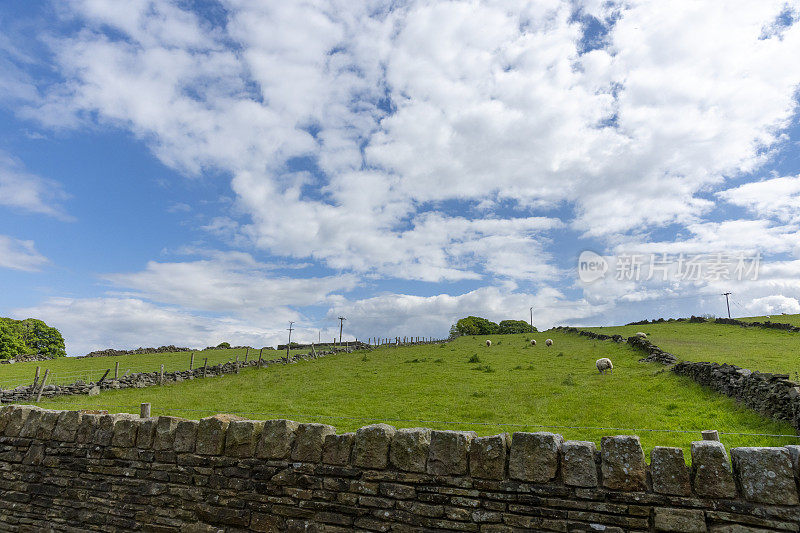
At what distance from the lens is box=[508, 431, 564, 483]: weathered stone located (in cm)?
432

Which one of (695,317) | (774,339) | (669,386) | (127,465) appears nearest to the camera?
(127,465)

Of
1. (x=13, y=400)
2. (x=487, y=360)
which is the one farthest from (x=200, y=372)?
(x=487, y=360)

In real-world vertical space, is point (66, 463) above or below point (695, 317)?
below

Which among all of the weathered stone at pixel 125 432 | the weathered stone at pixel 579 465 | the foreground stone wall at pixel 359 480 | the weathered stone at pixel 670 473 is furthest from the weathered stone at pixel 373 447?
the weathered stone at pixel 125 432

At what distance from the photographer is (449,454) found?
470cm

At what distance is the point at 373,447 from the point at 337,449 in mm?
496

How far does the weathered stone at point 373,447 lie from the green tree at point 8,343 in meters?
70.9

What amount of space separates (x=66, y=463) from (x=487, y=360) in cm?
2559

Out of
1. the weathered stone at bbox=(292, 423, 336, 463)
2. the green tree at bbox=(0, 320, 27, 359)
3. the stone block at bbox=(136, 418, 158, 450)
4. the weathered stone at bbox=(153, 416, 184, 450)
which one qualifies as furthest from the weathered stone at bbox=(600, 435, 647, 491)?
the green tree at bbox=(0, 320, 27, 359)

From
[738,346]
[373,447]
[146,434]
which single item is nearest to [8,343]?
[146,434]

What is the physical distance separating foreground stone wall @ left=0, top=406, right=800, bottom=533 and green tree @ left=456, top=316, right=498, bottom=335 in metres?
103

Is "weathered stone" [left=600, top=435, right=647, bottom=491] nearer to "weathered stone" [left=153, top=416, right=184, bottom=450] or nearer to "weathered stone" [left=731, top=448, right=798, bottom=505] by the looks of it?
"weathered stone" [left=731, top=448, right=798, bottom=505]

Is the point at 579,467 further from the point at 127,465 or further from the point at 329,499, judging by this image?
the point at 127,465

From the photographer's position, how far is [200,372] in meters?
A: 32.7
